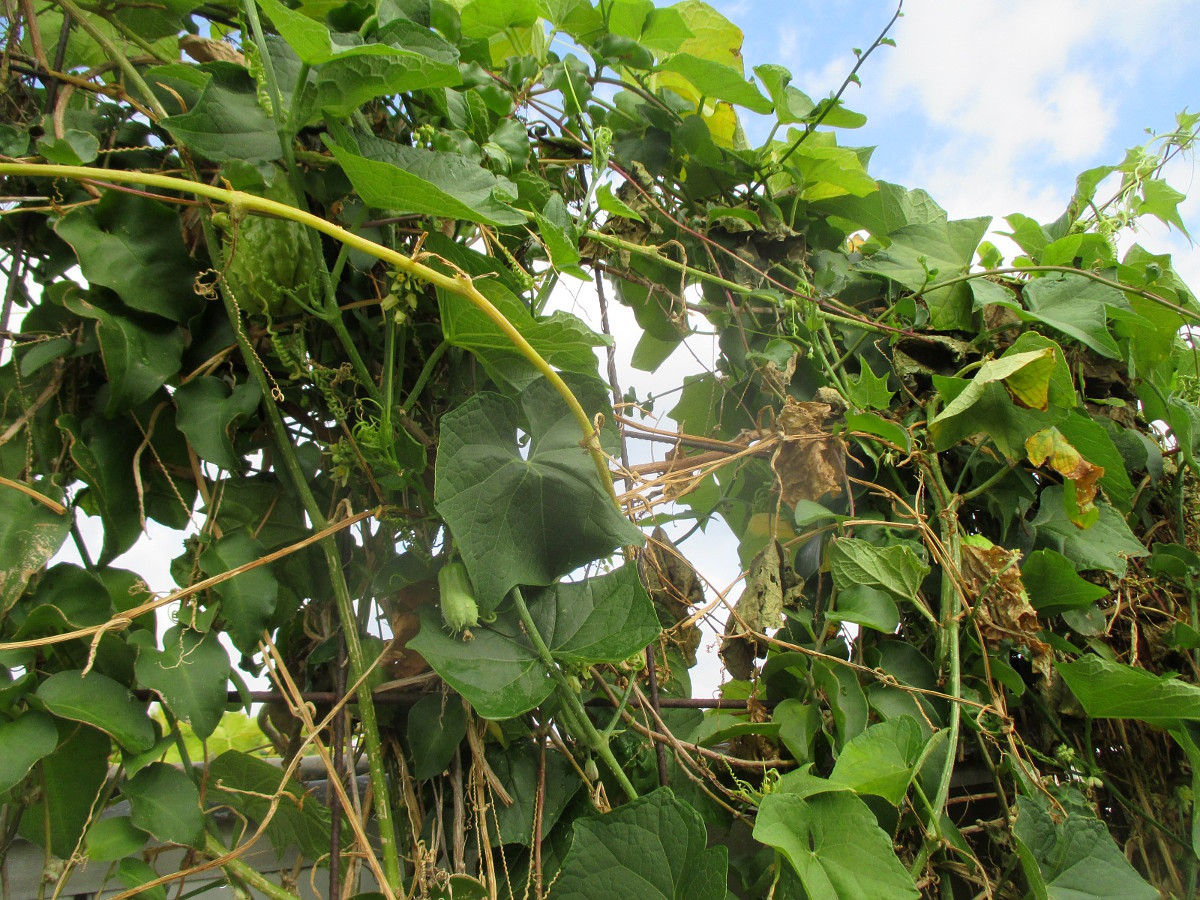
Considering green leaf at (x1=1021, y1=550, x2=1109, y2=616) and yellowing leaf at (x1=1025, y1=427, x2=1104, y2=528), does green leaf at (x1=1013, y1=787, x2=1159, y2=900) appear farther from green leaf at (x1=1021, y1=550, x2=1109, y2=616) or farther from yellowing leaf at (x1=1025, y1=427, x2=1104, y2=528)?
yellowing leaf at (x1=1025, y1=427, x2=1104, y2=528)

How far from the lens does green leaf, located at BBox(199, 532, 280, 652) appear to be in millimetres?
640

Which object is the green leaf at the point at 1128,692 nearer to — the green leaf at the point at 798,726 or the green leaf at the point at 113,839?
the green leaf at the point at 798,726

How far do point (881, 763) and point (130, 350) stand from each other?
750 millimetres

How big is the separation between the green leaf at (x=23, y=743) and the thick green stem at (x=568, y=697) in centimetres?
37

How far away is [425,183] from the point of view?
542 millimetres

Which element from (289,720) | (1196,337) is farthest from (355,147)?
(1196,337)

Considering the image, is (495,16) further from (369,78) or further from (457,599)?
(457,599)

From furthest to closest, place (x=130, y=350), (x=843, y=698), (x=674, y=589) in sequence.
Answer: (x=674, y=589) → (x=843, y=698) → (x=130, y=350)

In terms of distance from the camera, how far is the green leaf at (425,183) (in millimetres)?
549

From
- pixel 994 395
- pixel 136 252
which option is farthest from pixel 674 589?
pixel 136 252

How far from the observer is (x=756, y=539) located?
1054 mm

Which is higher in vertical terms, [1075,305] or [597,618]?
[1075,305]

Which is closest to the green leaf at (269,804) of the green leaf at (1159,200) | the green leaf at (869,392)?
the green leaf at (869,392)

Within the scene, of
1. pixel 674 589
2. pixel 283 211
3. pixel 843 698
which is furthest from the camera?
pixel 674 589
